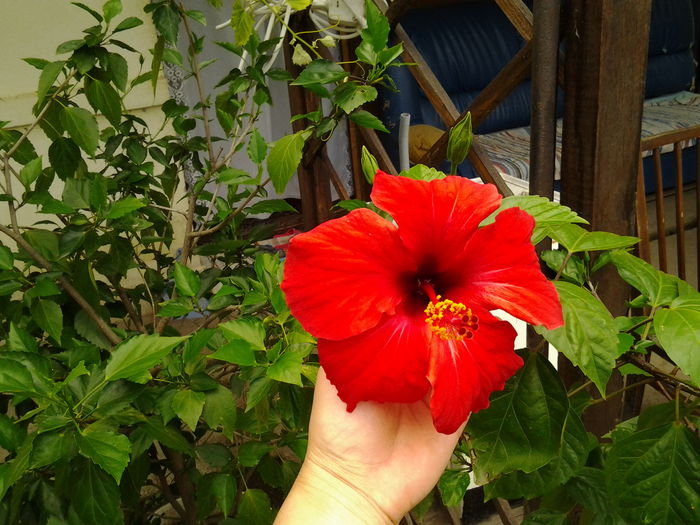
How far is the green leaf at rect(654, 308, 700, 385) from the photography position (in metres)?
0.57

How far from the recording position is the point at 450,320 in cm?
53

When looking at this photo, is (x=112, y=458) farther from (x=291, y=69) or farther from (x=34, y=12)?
(x=34, y=12)

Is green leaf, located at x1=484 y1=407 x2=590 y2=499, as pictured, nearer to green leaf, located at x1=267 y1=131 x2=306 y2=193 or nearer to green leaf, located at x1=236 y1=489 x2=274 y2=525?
green leaf, located at x1=236 y1=489 x2=274 y2=525

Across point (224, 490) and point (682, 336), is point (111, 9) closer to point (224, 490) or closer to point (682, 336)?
point (224, 490)

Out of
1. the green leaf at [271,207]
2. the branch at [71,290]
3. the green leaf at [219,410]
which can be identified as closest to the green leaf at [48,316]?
the branch at [71,290]

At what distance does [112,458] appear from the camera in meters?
0.65

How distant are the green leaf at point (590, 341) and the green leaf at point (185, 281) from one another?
1.94ft

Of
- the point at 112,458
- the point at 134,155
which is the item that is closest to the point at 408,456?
the point at 112,458

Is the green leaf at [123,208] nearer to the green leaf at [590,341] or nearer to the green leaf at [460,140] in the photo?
the green leaf at [460,140]

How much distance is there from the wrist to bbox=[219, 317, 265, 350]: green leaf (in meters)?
0.17

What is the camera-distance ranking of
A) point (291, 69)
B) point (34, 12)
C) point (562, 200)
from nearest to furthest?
1. point (562, 200)
2. point (291, 69)
3. point (34, 12)

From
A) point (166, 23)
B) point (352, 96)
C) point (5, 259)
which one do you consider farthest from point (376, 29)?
point (5, 259)

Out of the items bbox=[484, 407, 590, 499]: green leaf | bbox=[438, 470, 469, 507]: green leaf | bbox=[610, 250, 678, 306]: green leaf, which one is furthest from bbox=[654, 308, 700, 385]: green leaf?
bbox=[438, 470, 469, 507]: green leaf

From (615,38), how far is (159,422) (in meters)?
0.88
